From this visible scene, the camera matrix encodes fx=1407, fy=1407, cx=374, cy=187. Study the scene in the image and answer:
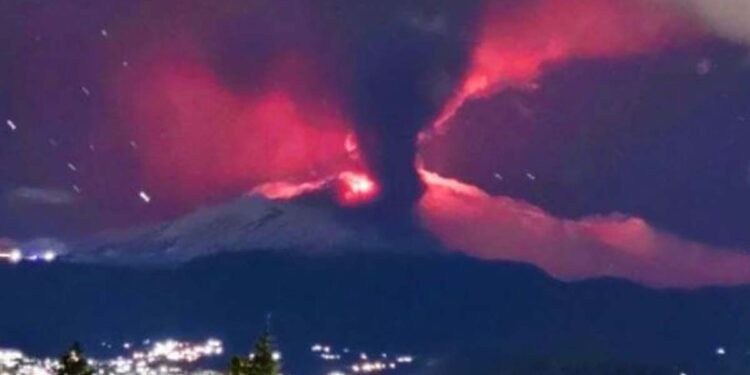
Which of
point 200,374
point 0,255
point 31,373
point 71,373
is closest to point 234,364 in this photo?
point 71,373

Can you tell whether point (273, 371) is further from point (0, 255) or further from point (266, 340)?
point (0, 255)

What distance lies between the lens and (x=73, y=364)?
2214 centimetres

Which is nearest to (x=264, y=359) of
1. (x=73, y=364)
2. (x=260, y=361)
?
(x=260, y=361)

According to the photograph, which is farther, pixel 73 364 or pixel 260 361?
pixel 260 361

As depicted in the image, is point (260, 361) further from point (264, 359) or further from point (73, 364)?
point (73, 364)

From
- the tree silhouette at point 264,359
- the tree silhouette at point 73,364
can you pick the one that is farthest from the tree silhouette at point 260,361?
the tree silhouette at point 73,364

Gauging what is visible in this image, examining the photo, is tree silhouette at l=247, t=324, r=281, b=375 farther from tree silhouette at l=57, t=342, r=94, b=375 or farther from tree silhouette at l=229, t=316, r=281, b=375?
tree silhouette at l=57, t=342, r=94, b=375

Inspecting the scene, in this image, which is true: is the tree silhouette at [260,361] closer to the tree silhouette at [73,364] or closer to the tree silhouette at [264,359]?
the tree silhouette at [264,359]

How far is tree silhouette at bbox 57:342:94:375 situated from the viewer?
22.0 meters

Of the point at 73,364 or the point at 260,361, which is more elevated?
the point at 260,361

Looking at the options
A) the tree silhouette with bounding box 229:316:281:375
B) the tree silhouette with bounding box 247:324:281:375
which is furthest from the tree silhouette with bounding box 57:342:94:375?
the tree silhouette with bounding box 247:324:281:375

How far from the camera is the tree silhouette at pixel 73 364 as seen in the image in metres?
22.0

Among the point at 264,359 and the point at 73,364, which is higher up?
the point at 264,359

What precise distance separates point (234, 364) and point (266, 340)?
725 mm
